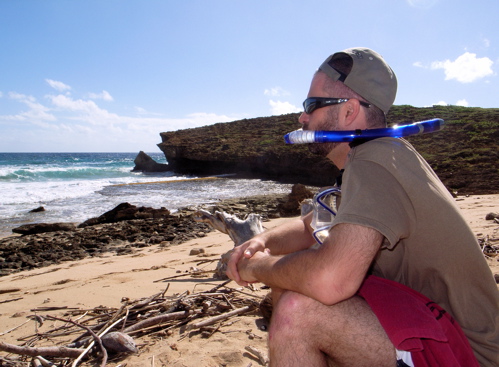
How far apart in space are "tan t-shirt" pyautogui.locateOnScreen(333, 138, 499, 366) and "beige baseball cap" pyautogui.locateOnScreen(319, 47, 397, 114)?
39 centimetres

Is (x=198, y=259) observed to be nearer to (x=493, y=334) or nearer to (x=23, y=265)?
(x=23, y=265)

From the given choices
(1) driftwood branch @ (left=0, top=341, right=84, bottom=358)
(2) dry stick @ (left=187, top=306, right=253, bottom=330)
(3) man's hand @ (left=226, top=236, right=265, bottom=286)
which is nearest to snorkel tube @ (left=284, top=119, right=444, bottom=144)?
(3) man's hand @ (left=226, top=236, right=265, bottom=286)

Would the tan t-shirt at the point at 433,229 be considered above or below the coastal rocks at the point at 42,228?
above

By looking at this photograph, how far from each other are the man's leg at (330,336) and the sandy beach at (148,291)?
3.03 feet

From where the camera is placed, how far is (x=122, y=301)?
11.8 ft

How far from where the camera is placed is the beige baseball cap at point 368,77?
1.84 m

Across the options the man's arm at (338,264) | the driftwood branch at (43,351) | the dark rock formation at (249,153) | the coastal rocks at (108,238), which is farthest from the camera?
the dark rock formation at (249,153)

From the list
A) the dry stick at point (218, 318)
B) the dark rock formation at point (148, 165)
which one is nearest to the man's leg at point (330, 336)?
the dry stick at point (218, 318)

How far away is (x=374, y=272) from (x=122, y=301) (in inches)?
102

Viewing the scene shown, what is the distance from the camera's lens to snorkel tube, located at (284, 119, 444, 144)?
5.58 ft

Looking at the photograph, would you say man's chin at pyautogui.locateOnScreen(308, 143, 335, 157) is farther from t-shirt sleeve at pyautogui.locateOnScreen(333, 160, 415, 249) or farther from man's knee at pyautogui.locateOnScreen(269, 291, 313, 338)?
man's knee at pyautogui.locateOnScreen(269, 291, 313, 338)

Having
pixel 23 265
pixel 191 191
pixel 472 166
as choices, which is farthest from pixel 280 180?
pixel 23 265

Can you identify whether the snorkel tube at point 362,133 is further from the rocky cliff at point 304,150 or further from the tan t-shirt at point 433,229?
the rocky cliff at point 304,150

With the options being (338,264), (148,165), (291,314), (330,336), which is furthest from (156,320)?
(148,165)
